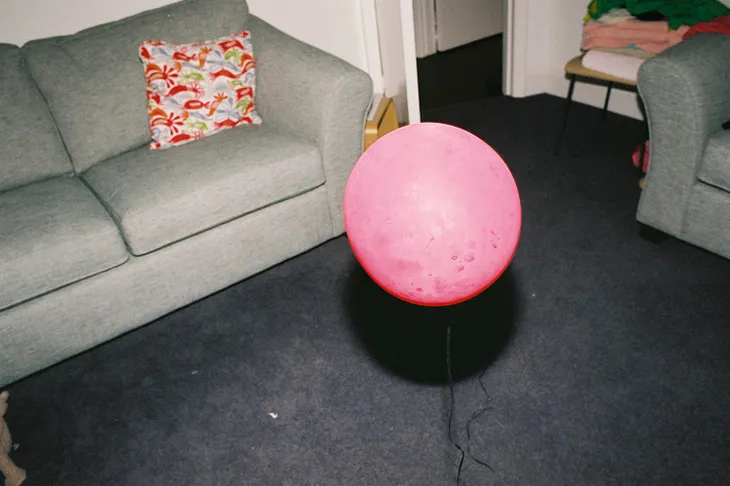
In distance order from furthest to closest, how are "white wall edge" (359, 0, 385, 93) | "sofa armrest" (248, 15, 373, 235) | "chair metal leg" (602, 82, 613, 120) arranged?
"white wall edge" (359, 0, 385, 93) → "chair metal leg" (602, 82, 613, 120) → "sofa armrest" (248, 15, 373, 235)

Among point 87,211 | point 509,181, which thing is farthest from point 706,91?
point 87,211

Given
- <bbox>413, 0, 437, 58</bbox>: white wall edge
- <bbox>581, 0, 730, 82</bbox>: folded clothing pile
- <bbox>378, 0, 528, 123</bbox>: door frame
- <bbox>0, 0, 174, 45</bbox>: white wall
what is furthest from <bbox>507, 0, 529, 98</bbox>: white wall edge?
<bbox>0, 0, 174, 45</bbox>: white wall

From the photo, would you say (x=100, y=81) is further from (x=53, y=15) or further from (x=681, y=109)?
(x=681, y=109)

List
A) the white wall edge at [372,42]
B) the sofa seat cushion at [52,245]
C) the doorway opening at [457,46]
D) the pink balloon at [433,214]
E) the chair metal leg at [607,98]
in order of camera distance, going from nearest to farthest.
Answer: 1. the pink balloon at [433,214]
2. the sofa seat cushion at [52,245]
3. the chair metal leg at [607,98]
4. the white wall edge at [372,42]
5. the doorway opening at [457,46]

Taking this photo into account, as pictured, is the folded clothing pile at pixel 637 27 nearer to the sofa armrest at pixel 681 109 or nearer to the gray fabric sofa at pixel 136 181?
the sofa armrest at pixel 681 109

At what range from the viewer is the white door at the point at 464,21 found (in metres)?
4.23

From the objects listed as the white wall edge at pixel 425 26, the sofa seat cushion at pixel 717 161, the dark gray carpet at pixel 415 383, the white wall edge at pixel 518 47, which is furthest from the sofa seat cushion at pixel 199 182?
the white wall edge at pixel 425 26

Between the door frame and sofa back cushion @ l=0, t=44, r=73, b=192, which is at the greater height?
sofa back cushion @ l=0, t=44, r=73, b=192

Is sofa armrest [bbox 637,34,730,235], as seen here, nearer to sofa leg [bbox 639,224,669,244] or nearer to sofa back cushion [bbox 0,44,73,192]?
sofa leg [bbox 639,224,669,244]

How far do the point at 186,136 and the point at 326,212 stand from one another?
0.61 metres

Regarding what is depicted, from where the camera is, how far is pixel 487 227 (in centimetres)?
100

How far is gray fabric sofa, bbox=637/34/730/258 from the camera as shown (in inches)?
64.7

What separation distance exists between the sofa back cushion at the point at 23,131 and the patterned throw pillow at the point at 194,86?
1.18 ft

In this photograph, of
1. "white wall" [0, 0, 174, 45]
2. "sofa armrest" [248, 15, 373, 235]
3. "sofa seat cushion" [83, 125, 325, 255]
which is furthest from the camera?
"white wall" [0, 0, 174, 45]
